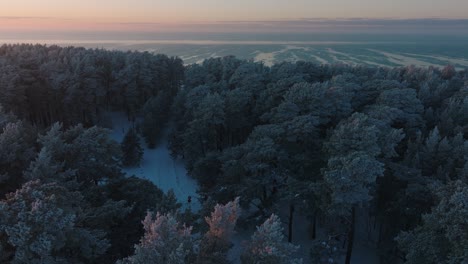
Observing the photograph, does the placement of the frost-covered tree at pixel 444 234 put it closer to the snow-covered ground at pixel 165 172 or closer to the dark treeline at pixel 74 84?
the snow-covered ground at pixel 165 172

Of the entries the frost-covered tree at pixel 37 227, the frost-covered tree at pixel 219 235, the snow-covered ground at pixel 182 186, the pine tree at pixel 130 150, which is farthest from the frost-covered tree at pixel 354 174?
the pine tree at pixel 130 150

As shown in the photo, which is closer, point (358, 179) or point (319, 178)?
point (358, 179)

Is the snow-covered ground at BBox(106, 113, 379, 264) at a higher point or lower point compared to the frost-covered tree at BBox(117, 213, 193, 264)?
lower

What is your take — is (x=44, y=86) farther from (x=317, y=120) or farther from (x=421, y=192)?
(x=421, y=192)

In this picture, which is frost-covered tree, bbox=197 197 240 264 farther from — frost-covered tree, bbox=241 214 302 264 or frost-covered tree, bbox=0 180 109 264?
frost-covered tree, bbox=0 180 109 264

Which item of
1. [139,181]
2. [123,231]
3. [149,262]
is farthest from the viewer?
[139,181]

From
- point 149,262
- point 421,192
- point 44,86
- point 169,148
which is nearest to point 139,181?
point 149,262

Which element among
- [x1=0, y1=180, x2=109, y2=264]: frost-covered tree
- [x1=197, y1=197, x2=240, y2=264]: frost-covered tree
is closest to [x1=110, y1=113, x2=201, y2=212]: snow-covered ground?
[x1=197, y1=197, x2=240, y2=264]: frost-covered tree
